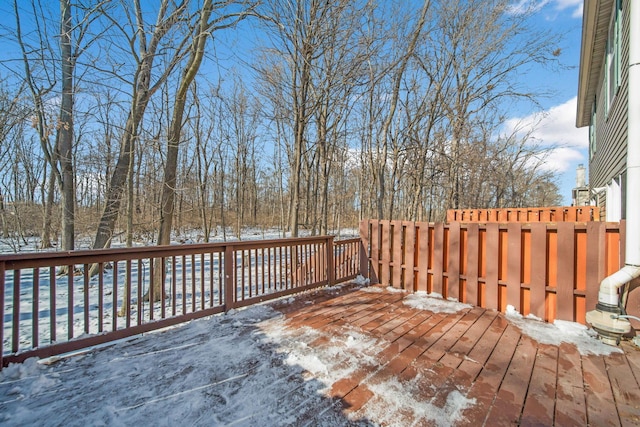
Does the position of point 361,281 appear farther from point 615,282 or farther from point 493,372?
point 615,282

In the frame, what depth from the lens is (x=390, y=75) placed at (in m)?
8.34

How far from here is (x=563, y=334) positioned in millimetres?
2541

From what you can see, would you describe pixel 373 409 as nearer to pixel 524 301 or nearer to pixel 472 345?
pixel 472 345

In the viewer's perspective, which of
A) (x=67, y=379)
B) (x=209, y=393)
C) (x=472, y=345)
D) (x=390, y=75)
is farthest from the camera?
(x=390, y=75)

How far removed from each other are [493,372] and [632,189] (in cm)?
204

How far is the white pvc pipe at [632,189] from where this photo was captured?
2262mm

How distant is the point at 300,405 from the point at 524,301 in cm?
281

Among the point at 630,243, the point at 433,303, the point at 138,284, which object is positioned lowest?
the point at 433,303

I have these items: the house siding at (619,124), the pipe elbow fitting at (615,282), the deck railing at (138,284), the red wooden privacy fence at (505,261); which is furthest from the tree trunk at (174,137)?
the house siding at (619,124)

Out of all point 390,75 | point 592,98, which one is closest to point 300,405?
point 390,75

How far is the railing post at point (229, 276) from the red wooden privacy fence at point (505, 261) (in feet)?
7.39

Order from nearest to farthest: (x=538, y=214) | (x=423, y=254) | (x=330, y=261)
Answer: (x=423, y=254) → (x=330, y=261) → (x=538, y=214)

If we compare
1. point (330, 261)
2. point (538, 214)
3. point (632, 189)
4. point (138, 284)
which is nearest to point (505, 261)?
point (632, 189)

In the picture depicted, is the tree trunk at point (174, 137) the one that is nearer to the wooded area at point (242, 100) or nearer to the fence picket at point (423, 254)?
the wooded area at point (242, 100)
